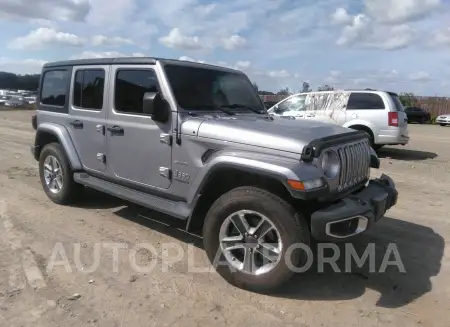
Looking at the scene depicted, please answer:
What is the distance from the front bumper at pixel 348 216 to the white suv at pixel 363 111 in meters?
7.91

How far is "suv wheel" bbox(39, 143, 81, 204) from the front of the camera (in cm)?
573

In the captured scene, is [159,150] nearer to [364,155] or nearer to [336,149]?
[336,149]

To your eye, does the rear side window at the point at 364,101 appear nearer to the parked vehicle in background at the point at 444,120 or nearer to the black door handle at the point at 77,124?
the black door handle at the point at 77,124

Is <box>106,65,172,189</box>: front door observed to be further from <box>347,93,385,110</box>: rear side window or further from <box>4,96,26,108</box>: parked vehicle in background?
<box>4,96,26,108</box>: parked vehicle in background

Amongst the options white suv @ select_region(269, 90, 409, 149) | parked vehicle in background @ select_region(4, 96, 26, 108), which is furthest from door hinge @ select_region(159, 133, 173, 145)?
parked vehicle in background @ select_region(4, 96, 26, 108)

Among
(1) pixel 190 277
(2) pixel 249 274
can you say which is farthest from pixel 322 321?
(1) pixel 190 277

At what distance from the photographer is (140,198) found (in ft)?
15.2

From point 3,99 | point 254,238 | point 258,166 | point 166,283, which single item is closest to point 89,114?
point 166,283

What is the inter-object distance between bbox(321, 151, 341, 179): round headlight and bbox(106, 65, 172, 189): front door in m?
1.56

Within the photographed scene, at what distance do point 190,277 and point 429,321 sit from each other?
1.99m

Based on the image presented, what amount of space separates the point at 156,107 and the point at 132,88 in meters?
0.75

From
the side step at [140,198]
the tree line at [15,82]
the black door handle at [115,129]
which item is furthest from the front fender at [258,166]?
the tree line at [15,82]

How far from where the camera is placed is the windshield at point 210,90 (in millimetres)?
4473

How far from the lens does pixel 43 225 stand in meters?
5.12
